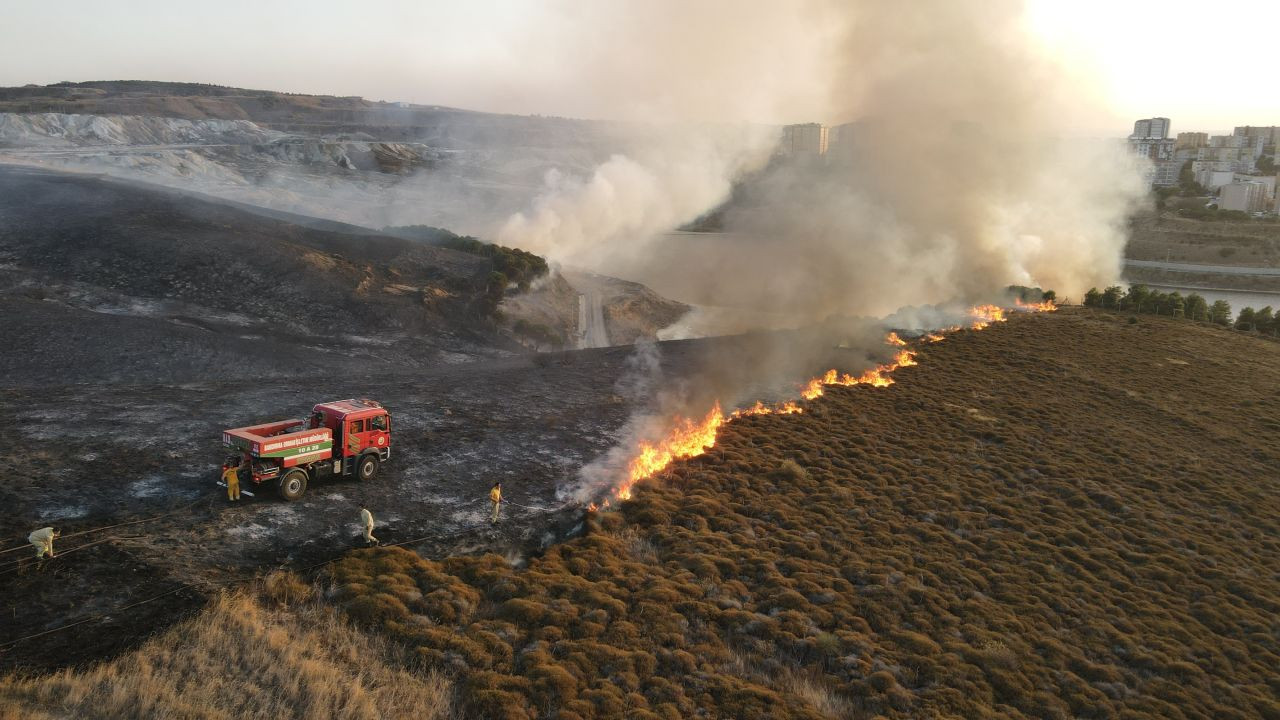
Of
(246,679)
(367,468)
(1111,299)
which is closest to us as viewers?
(246,679)

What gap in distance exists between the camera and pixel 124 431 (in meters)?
25.0

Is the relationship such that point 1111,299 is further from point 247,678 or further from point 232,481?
point 247,678

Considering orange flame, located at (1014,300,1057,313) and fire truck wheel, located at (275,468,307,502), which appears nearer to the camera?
fire truck wheel, located at (275,468,307,502)

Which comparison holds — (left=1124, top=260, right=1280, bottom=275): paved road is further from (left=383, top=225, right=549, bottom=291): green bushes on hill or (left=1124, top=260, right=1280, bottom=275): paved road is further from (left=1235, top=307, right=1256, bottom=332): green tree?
(left=383, top=225, right=549, bottom=291): green bushes on hill

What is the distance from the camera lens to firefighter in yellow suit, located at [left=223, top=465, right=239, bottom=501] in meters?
20.4

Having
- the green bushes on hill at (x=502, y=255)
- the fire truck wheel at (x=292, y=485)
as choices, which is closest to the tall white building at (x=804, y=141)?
the green bushes on hill at (x=502, y=255)

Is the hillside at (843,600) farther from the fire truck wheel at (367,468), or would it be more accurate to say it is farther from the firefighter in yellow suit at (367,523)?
the fire truck wheel at (367,468)

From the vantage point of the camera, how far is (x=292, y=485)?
21312mm

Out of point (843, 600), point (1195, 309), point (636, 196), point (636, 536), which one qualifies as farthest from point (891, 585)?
point (636, 196)

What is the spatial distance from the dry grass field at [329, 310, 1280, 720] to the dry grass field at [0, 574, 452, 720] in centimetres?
88

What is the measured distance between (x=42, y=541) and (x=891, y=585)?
20995mm

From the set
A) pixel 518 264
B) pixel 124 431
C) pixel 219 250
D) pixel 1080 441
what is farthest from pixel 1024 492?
pixel 219 250

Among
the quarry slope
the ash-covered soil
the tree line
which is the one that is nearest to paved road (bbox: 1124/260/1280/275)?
the tree line

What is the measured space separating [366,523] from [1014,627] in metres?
17.2
